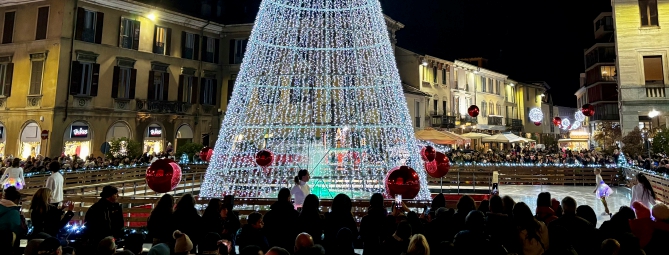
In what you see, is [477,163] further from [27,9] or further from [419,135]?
[27,9]

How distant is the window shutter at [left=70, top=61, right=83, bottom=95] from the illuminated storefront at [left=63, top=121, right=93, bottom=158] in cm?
192

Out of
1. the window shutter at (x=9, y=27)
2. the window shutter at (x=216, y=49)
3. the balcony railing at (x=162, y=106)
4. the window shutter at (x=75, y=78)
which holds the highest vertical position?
the window shutter at (x=216, y=49)

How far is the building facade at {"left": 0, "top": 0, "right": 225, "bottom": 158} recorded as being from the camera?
23.4m

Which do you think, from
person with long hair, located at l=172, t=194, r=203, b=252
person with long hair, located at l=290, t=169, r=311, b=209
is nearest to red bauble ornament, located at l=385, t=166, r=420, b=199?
person with long hair, located at l=290, t=169, r=311, b=209

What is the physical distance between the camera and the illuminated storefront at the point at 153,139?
27.9 meters

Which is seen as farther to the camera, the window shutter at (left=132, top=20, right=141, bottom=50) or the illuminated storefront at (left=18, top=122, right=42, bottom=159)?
the window shutter at (left=132, top=20, right=141, bottom=50)

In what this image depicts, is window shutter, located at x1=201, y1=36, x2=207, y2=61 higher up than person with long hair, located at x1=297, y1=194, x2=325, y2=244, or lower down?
higher up

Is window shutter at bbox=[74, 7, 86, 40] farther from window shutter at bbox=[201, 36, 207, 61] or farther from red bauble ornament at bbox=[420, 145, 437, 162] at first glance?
red bauble ornament at bbox=[420, 145, 437, 162]

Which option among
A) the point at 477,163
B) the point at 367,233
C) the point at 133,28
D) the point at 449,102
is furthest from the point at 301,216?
the point at 449,102

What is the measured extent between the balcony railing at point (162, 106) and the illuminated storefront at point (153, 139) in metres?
1.24

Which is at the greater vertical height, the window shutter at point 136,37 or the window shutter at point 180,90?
the window shutter at point 136,37

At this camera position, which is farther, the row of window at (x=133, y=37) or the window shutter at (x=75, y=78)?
the row of window at (x=133, y=37)

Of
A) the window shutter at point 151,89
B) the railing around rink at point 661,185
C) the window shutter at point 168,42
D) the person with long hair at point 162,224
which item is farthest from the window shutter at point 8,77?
the railing around rink at point 661,185

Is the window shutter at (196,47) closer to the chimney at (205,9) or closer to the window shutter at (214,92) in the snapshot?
the window shutter at (214,92)
